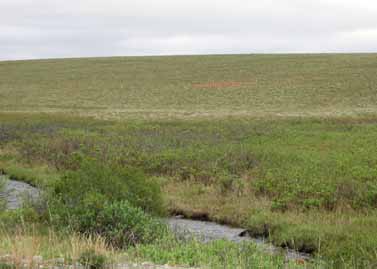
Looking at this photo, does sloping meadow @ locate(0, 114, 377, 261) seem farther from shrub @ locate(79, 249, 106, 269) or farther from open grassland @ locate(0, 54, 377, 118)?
open grassland @ locate(0, 54, 377, 118)

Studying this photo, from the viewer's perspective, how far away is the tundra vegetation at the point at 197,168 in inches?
401

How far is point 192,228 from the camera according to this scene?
535 inches

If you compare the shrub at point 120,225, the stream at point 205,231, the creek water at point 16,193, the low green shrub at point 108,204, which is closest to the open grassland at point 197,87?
the creek water at point 16,193

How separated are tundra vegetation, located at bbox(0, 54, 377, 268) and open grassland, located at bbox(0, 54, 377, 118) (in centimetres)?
Answer: 25

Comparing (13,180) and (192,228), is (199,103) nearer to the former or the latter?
(13,180)

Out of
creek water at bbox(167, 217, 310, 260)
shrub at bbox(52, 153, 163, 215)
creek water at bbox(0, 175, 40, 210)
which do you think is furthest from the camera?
creek water at bbox(0, 175, 40, 210)

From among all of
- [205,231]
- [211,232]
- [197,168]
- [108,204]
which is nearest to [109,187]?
[108,204]

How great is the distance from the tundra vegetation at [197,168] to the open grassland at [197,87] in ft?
0.82

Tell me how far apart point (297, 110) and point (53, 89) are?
25.8m

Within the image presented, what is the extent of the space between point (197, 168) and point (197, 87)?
36.4 m

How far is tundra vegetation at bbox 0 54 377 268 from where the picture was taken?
401 inches

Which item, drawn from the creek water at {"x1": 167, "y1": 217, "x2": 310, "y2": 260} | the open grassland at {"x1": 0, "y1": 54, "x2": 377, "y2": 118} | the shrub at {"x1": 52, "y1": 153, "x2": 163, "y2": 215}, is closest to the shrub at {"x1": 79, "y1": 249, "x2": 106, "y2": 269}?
the creek water at {"x1": 167, "y1": 217, "x2": 310, "y2": 260}

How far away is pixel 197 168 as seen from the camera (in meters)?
18.8

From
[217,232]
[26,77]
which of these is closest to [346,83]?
[26,77]
